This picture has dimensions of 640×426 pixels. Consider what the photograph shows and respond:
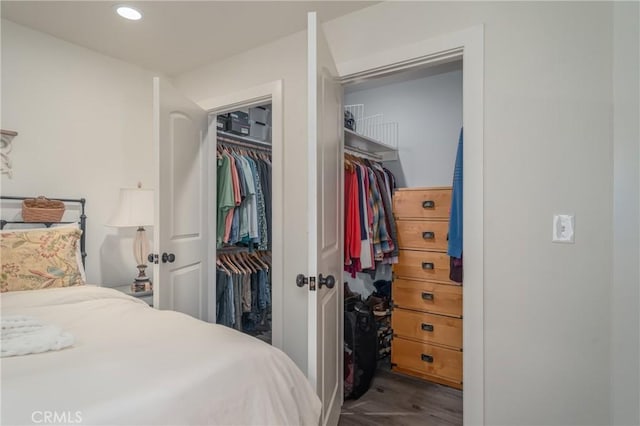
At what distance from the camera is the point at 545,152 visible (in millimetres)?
1369

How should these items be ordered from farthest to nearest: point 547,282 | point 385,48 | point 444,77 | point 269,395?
point 444,77 < point 385,48 < point 547,282 < point 269,395

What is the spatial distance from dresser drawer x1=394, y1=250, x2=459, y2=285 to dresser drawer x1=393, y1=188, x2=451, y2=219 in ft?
1.00

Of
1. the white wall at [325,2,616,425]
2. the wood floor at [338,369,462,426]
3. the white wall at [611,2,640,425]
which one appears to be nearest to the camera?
the white wall at [611,2,640,425]

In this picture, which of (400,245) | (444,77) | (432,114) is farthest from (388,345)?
(444,77)

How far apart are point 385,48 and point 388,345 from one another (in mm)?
2441

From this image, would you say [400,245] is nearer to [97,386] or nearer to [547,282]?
[547,282]

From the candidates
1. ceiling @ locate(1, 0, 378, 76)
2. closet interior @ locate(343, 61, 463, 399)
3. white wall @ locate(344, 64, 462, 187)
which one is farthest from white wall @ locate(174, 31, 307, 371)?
white wall @ locate(344, 64, 462, 187)

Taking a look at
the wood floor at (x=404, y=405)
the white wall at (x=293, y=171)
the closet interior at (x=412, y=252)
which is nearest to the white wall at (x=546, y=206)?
the closet interior at (x=412, y=252)

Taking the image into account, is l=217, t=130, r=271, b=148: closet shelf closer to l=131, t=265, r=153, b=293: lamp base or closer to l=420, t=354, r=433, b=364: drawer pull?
l=131, t=265, r=153, b=293: lamp base

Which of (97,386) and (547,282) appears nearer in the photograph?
(97,386)

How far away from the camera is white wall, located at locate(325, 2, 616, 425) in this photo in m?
1.27

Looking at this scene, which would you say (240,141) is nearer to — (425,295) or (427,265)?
(427,265)

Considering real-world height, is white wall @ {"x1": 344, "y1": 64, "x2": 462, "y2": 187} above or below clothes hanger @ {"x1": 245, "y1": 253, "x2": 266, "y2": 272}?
above

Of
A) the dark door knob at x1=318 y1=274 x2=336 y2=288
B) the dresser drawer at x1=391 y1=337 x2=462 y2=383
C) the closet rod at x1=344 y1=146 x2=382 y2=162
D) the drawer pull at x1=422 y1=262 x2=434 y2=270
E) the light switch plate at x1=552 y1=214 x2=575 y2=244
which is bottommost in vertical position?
the dresser drawer at x1=391 y1=337 x2=462 y2=383
